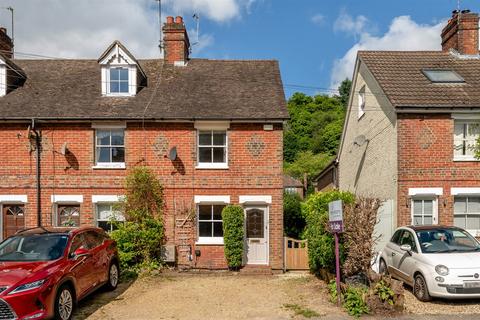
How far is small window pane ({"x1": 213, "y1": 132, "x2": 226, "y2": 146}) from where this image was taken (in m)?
15.4

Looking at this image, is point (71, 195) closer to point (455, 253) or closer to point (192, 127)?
point (192, 127)

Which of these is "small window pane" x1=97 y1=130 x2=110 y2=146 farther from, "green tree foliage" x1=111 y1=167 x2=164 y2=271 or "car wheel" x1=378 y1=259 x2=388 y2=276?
"car wheel" x1=378 y1=259 x2=388 y2=276

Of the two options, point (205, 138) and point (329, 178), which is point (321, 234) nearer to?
point (205, 138)

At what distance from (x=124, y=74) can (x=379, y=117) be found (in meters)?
10.2

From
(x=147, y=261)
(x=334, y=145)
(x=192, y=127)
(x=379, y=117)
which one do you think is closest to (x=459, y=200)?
(x=379, y=117)

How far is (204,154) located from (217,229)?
9.01 ft

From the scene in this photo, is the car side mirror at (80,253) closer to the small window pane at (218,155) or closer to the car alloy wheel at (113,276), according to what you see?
the car alloy wheel at (113,276)

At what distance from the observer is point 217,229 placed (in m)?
15.1

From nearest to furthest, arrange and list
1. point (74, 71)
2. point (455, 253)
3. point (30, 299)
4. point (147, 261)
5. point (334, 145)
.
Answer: point (30, 299) → point (455, 253) → point (147, 261) → point (74, 71) → point (334, 145)

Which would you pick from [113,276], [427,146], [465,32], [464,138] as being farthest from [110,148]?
[465,32]

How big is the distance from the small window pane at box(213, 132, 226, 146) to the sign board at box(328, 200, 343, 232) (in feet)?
20.8

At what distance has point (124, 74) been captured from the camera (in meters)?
16.5

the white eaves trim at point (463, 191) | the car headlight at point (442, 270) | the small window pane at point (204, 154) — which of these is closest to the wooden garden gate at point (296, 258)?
the small window pane at point (204, 154)

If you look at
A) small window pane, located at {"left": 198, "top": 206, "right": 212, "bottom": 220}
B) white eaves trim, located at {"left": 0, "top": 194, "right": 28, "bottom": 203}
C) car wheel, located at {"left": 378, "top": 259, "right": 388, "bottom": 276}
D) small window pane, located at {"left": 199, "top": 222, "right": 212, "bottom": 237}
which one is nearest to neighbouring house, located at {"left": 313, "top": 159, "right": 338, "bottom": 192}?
small window pane, located at {"left": 198, "top": 206, "right": 212, "bottom": 220}
